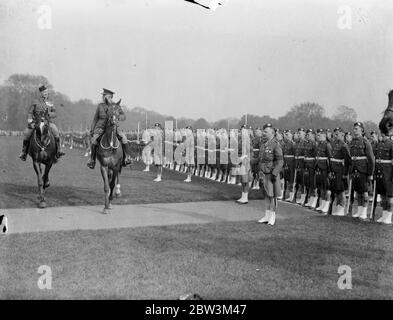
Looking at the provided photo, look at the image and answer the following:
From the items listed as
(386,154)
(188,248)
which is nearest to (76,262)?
(188,248)

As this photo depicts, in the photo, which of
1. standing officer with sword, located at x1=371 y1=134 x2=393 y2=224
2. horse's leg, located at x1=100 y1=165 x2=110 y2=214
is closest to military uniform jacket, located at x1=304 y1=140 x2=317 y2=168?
standing officer with sword, located at x1=371 y1=134 x2=393 y2=224

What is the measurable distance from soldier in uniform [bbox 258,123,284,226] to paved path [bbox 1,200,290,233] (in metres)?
0.82

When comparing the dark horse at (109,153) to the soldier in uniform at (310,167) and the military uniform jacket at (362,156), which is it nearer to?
the soldier in uniform at (310,167)

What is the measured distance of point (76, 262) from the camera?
6836 millimetres

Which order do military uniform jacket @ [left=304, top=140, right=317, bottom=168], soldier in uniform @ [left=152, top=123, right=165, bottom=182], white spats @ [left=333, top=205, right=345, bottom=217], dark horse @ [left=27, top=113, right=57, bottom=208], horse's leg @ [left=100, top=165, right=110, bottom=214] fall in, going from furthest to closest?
soldier in uniform @ [left=152, top=123, right=165, bottom=182]
military uniform jacket @ [left=304, top=140, right=317, bottom=168]
dark horse @ [left=27, top=113, right=57, bottom=208]
white spats @ [left=333, top=205, right=345, bottom=217]
horse's leg @ [left=100, top=165, right=110, bottom=214]

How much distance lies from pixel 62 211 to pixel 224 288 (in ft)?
19.9

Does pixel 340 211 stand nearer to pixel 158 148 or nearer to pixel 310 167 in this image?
pixel 310 167

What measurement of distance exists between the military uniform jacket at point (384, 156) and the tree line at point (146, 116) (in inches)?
204

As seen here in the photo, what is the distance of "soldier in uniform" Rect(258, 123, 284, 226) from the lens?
9.88m

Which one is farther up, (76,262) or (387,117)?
(387,117)

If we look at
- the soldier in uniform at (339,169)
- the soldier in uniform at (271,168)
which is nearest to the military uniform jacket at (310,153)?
the soldier in uniform at (339,169)

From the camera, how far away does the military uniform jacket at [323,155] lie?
1204 cm

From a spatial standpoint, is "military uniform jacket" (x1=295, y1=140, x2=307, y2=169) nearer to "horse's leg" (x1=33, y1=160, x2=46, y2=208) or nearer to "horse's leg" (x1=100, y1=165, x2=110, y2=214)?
"horse's leg" (x1=100, y1=165, x2=110, y2=214)
